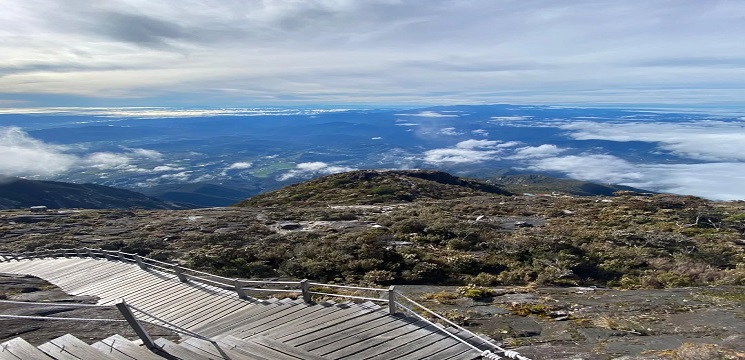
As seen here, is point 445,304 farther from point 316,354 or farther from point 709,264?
point 709,264

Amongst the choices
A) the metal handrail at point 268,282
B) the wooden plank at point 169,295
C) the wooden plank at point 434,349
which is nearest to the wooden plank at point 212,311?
the metal handrail at point 268,282

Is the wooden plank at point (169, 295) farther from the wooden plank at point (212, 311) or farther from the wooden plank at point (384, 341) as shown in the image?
the wooden plank at point (384, 341)

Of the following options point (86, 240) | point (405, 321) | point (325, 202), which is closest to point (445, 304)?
point (405, 321)

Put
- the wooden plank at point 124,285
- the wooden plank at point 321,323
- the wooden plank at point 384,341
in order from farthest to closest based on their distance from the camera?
the wooden plank at point 124,285, the wooden plank at point 321,323, the wooden plank at point 384,341

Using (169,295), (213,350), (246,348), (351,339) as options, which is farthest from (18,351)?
(169,295)

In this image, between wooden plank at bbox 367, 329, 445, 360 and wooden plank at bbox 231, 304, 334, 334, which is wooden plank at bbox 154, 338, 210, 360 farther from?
wooden plank at bbox 367, 329, 445, 360

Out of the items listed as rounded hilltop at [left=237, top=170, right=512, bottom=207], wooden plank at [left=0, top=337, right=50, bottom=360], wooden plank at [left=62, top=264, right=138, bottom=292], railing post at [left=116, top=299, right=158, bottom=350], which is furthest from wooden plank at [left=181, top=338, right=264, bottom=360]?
rounded hilltop at [left=237, top=170, right=512, bottom=207]

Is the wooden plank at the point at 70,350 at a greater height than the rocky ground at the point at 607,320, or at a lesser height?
greater

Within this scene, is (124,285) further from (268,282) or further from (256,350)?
(256,350)
